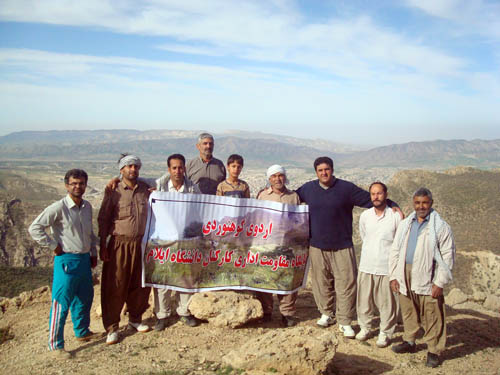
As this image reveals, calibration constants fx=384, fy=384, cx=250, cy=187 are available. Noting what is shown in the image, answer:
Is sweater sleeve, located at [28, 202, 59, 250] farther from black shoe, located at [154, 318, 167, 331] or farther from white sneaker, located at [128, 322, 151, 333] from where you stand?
black shoe, located at [154, 318, 167, 331]

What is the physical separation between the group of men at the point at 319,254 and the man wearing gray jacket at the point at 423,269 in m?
0.01

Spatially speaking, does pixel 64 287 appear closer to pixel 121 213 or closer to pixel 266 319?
pixel 121 213

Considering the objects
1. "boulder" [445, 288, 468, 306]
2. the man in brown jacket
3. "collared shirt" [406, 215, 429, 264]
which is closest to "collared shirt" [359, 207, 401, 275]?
"collared shirt" [406, 215, 429, 264]

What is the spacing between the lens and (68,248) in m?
5.24

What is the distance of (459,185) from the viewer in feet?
123

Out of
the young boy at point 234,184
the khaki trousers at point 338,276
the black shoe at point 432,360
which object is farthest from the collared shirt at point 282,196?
the black shoe at point 432,360

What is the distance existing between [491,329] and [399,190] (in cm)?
3570

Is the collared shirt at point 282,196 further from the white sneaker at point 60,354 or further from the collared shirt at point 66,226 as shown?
the white sneaker at point 60,354

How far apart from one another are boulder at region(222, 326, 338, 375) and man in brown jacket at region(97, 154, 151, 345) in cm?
191

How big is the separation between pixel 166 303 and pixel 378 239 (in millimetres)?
3269

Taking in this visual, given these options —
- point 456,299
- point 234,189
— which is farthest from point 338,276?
point 456,299

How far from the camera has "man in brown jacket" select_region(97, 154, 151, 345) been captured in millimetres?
5422

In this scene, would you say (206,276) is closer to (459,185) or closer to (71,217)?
(71,217)

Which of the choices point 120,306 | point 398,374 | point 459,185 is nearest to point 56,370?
point 120,306
